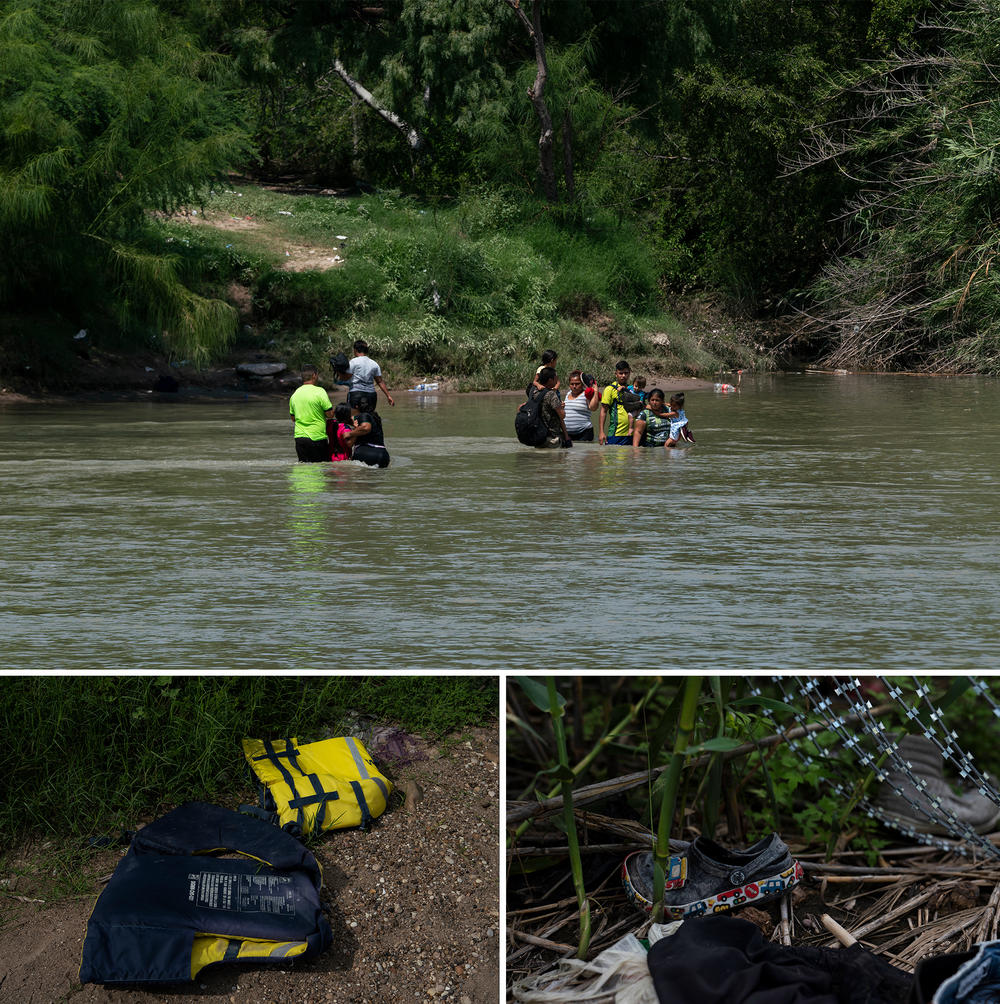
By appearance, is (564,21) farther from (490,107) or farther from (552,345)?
(552,345)

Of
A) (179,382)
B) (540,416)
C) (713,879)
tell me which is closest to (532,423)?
(540,416)

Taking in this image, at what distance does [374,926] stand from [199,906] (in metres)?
0.66

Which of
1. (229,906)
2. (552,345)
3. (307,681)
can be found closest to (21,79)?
(552,345)

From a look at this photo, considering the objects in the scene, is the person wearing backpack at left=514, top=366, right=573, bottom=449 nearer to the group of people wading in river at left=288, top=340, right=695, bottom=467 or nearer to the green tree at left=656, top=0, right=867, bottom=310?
the group of people wading in river at left=288, top=340, right=695, bottom=467

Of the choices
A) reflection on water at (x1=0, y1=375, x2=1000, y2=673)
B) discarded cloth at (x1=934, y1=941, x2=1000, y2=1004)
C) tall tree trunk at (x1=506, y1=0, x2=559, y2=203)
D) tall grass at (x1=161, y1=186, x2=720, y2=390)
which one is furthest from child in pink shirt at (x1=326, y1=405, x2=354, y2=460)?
tall tree trunk at (x1=506, y1=0, x2=559, y2=203)

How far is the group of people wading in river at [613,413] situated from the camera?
48.5ft

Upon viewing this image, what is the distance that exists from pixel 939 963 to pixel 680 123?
33.8m

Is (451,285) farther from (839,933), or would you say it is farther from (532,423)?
(839,933)

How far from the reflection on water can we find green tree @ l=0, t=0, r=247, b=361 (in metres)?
5.72

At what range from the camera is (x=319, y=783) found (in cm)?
578

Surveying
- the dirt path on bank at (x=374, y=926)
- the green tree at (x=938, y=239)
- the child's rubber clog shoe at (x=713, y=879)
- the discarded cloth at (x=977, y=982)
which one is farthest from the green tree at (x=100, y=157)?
the discarded cloth at (x=977, y=982)

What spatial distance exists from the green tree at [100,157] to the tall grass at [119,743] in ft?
50.9

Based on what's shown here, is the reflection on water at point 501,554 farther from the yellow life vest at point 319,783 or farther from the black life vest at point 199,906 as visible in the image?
the black life vest at point 199,906

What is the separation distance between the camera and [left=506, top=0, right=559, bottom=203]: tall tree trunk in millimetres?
31969
